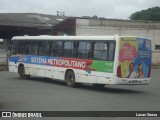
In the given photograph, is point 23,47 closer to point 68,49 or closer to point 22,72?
point 22,72

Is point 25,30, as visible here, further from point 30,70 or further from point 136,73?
point 136,73

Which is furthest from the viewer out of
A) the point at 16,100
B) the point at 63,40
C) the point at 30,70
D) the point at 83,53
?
the point at 30,70

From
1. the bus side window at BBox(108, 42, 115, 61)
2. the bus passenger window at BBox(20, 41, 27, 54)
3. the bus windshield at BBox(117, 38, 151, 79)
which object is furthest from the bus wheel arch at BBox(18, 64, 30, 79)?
the bus windshield at BBox(117, 38, 151, 79)

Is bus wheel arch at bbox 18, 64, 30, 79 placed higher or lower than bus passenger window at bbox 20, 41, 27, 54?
lower

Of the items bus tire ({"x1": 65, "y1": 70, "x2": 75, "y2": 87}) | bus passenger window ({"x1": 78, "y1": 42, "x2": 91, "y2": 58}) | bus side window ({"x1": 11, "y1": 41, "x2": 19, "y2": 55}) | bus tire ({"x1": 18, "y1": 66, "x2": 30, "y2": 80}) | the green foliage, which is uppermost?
the green foliage

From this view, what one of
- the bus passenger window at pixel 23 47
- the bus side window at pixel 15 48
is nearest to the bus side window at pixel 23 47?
the bus passenger window at pixel 23 47

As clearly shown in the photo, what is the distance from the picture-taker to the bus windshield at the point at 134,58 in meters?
21.3

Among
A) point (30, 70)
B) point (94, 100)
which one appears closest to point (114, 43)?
point (94, 100)

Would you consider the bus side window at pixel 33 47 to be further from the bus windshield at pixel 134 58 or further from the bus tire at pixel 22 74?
the bus windshield at pixel 134 58

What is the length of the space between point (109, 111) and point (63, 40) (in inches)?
440

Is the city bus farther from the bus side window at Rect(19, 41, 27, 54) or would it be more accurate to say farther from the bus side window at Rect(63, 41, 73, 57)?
the bus side window at Rect(19, 41, 27, 54)

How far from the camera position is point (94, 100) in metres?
17.8

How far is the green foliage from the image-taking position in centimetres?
9294

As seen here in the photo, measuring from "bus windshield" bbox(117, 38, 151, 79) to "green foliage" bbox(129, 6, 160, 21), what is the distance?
70.1 meters
